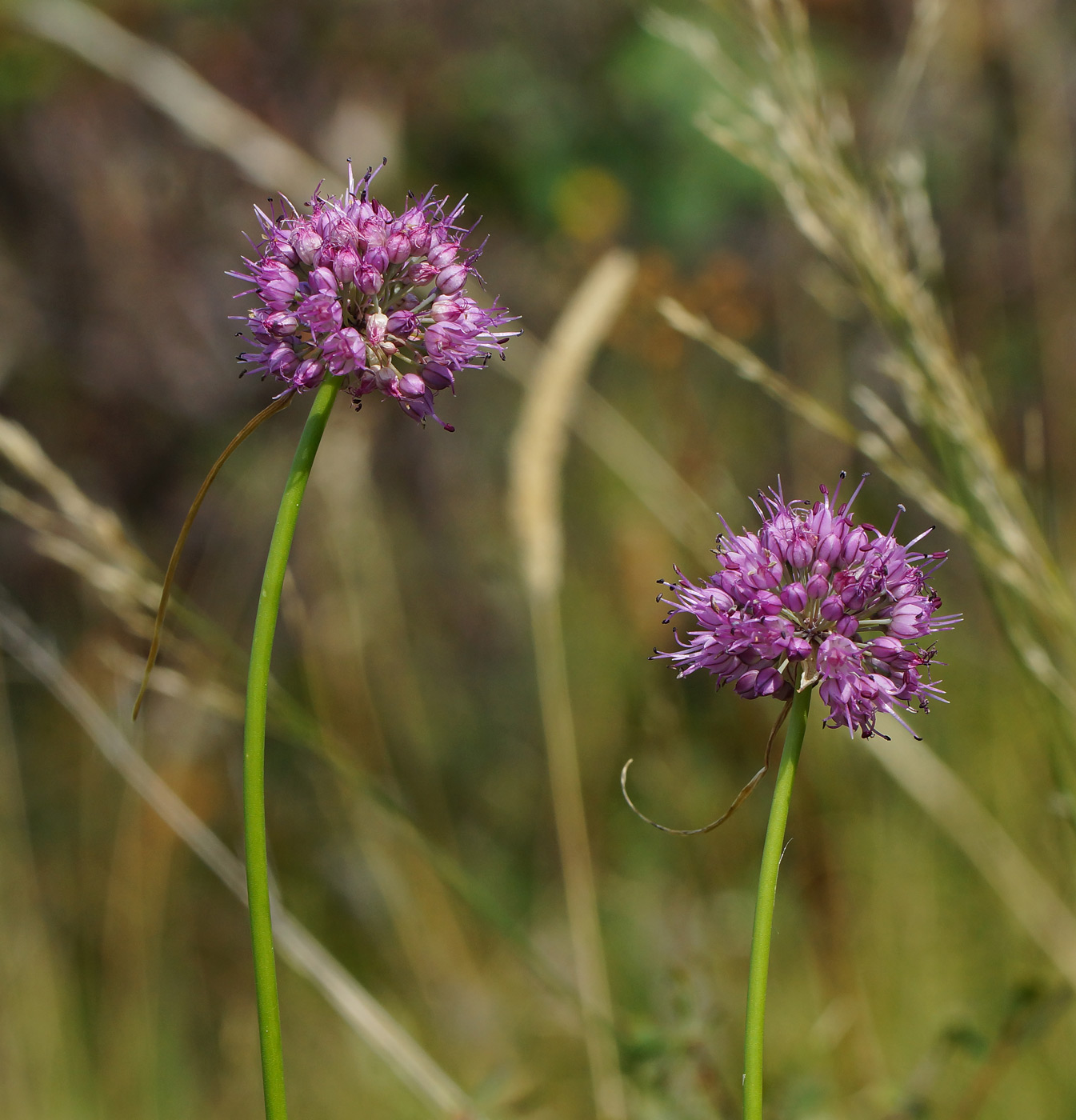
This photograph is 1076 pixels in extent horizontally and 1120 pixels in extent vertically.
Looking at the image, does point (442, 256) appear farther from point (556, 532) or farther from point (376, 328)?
point (556, 532)

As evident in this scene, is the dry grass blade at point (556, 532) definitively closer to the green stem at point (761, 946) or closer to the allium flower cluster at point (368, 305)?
the allium flower cluster at point (368, 305)

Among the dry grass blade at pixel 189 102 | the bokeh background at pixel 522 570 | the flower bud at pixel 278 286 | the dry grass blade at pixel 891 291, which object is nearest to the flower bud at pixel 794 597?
the flower bud at pixel 278 286

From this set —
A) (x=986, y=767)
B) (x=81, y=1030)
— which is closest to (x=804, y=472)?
(x=986, y=767)

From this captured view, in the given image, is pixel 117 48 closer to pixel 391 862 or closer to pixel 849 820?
pixel 391 862

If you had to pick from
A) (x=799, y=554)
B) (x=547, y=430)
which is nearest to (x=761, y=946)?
(x=799, y=554)

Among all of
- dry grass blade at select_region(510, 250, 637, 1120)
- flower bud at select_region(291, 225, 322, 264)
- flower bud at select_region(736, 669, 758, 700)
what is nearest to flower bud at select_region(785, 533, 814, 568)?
flower bud at select_region(736, 669, 758, 700)
